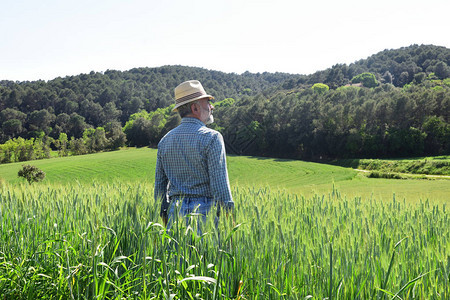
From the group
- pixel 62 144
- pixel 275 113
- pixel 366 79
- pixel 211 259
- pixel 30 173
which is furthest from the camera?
pixel 366 79

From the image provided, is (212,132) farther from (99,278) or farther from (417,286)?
(417,286)

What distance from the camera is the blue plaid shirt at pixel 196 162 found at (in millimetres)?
3223

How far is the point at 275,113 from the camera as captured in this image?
83812mm

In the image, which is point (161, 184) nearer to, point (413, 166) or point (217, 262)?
point (217, 262)

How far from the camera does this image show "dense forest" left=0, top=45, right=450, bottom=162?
219 feet

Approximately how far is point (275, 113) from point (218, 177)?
82.0 m

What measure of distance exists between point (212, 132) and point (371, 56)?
187m

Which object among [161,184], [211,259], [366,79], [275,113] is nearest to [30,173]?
[161,184]

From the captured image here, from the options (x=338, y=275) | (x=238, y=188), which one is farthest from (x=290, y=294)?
(x=238, y=188)

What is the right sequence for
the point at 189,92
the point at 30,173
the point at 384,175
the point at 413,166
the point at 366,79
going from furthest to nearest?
the point at 366,79, the point at 413,166, the point at 384,175, the point at 30,173, the point at 189,92

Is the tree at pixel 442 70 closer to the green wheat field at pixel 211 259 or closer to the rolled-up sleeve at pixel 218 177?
the rolled-up sleeve at pixel 218 177

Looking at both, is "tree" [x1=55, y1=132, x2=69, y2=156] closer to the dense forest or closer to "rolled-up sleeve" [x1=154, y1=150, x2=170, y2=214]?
the dense forest

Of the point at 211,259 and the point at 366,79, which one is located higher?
the point at 366,79

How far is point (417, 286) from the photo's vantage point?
179cm
